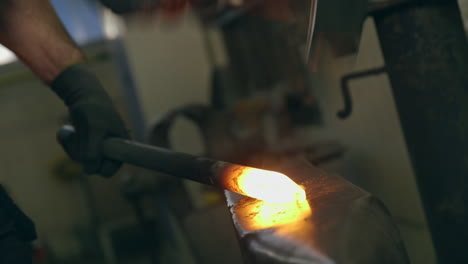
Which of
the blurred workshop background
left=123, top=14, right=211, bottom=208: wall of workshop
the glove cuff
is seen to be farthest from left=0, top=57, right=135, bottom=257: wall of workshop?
the glove cuff

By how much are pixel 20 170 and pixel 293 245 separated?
3.36 m

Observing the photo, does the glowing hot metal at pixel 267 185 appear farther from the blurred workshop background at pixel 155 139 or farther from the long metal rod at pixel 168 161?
the blurred workshop background at pixel 155 139

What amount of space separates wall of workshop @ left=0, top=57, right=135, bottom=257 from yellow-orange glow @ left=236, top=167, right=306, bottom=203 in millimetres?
3045

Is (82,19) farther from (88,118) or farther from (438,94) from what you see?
(438,94)

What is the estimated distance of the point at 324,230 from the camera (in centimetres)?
56

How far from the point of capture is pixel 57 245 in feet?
11.2

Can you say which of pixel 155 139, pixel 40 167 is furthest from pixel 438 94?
pixel 40 167

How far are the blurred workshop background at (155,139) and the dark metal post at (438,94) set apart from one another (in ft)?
1.99

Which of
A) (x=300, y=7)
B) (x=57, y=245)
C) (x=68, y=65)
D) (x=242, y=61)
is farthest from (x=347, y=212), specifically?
(x=57, y=245)

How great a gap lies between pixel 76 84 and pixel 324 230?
36.0 inches

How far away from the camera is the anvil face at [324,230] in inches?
20.6

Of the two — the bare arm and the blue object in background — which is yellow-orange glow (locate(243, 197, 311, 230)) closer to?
the bare arm

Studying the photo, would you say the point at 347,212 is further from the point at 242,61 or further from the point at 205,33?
the point at 205,33

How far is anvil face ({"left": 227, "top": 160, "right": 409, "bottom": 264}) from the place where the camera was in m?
0.52
